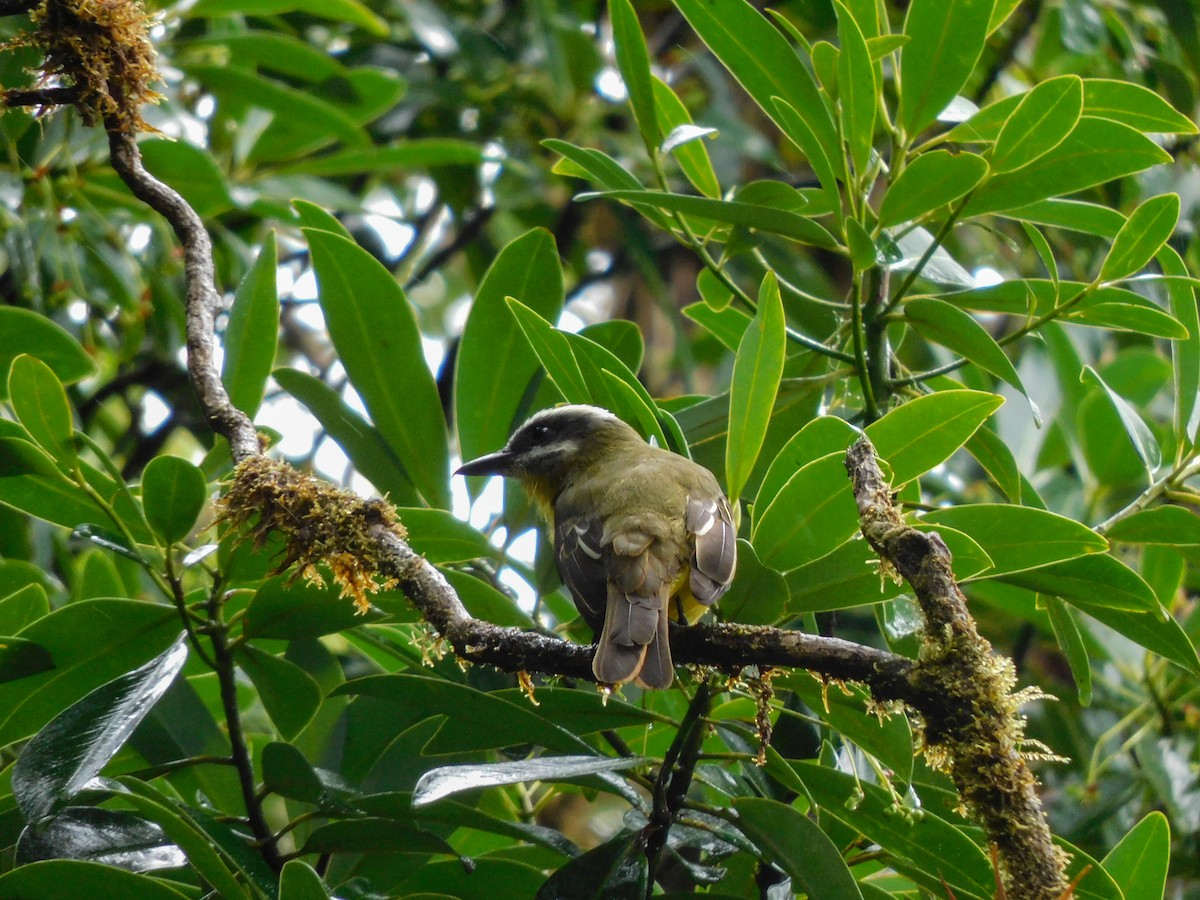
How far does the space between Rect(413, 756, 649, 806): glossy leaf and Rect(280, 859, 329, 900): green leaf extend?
Result: 0.19m

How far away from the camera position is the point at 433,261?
5.01 m

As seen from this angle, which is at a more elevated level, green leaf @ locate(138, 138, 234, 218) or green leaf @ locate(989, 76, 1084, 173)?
green leaf @ locate(989, 76, 1084, 173)

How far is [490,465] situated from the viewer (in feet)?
9.05

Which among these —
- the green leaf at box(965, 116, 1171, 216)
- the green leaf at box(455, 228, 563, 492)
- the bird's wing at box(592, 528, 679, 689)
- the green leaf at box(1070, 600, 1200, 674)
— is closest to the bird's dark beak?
the green leaf at box(455, 228, 563, 492)

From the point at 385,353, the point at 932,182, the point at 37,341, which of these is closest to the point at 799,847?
the point at 932,182

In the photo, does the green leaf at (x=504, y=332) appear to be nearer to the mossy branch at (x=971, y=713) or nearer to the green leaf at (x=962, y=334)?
the green leaf at (x=962, y=334)

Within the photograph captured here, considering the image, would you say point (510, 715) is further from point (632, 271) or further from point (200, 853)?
point (632, 271)

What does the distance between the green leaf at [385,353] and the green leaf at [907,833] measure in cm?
96

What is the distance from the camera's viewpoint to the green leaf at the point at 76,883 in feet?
5.49

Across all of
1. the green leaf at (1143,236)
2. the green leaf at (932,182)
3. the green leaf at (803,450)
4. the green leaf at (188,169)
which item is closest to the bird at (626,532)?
the green leaf at (803,450)

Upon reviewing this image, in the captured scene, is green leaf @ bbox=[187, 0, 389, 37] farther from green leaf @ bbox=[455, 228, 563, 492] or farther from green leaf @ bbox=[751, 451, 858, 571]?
green leaf @ bbox=[751, 451, 858, 571]

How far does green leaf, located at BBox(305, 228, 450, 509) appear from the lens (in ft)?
7.71

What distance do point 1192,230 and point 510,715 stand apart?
387 cm

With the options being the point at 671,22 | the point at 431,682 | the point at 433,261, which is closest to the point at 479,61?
the point at 433,261
